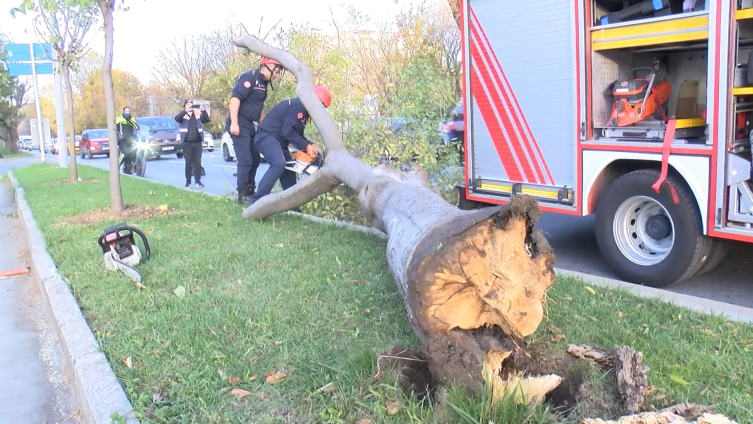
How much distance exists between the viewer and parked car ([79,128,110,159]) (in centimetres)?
3419

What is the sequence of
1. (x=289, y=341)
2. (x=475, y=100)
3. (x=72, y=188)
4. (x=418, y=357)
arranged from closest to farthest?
(x=418, y=357) < (x=289, y=341) < (x=475, y=100) < (x=72, y=188)

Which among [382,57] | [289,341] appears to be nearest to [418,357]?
[289,341]

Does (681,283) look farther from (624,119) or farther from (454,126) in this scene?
(454,126)

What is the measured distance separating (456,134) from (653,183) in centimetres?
463

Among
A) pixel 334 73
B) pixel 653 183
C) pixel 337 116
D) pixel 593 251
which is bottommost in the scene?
pixel 593 251

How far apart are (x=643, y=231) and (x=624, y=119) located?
97cm

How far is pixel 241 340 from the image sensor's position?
3.85m

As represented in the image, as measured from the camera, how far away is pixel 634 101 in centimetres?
575

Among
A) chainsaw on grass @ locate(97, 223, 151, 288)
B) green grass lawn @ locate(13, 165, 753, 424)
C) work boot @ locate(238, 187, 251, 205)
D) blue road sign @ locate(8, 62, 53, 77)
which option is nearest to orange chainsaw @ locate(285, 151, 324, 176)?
work boot @ locate(238, 187, 251, 205)

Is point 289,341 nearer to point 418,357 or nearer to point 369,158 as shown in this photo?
point 418,357

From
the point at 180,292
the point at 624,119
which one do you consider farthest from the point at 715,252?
the point at 180,292

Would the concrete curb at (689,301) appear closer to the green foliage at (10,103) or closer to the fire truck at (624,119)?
the fire truck at (624,119)

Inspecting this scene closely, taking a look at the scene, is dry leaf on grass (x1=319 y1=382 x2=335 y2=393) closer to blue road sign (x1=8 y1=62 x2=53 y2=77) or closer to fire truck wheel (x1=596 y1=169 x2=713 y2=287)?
fire truck wheel (x1=596 y1=169 x2=713 y2=287)

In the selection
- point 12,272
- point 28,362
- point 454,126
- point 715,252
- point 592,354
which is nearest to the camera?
point 592,354
